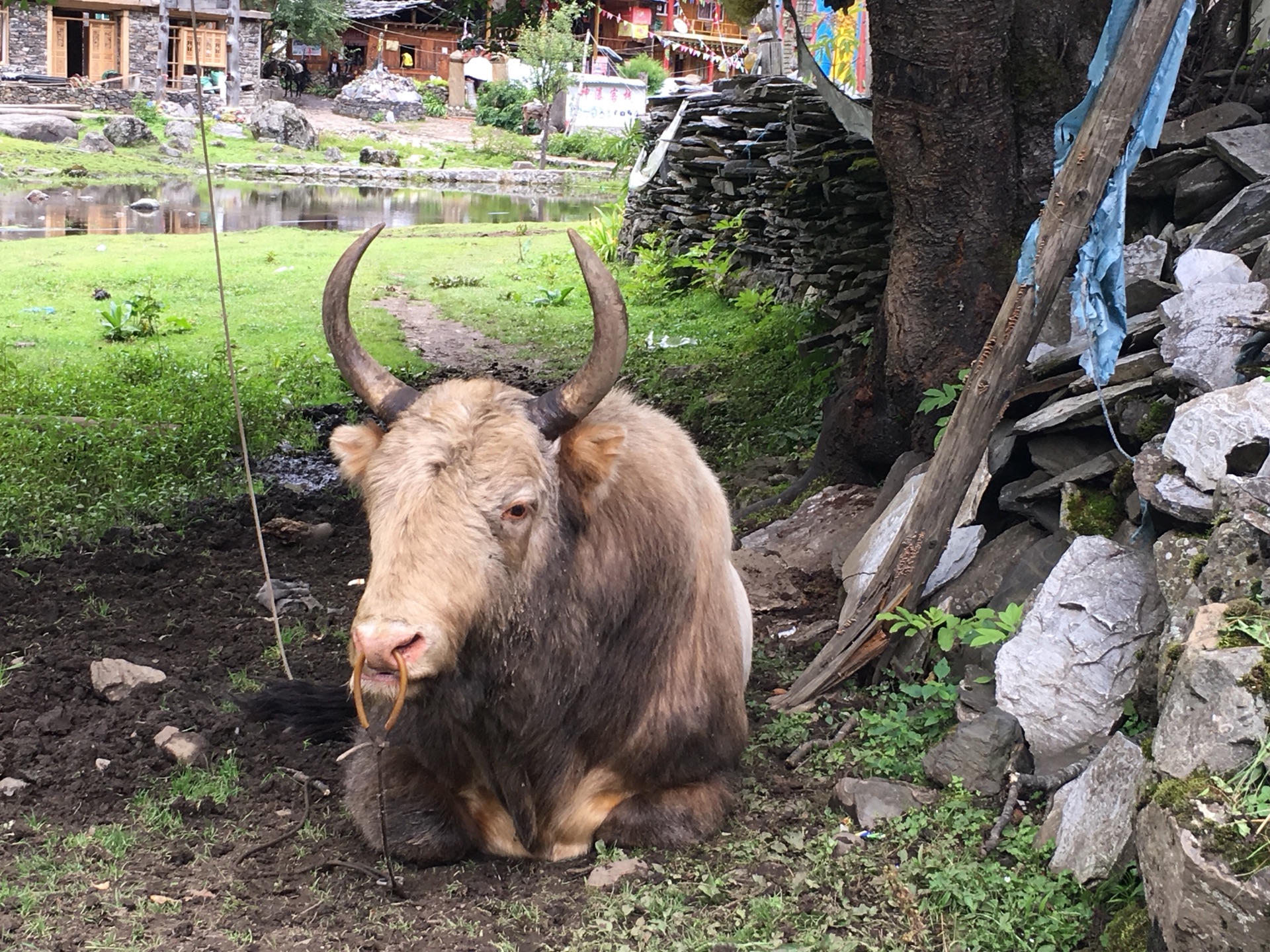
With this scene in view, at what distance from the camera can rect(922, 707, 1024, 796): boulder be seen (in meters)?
3.91

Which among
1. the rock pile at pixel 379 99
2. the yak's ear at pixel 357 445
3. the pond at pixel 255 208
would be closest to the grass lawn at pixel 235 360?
the yak's ear at pixel 357 445

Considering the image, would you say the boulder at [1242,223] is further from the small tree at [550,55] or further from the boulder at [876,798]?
the small tree at [550,55]

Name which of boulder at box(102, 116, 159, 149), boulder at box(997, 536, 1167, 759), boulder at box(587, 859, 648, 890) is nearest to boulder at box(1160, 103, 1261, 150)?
boulder at box(997, 536, 1167, 759)

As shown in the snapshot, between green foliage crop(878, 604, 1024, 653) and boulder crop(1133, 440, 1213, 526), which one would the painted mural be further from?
boulder crop(1133, 440, 1213, 526)

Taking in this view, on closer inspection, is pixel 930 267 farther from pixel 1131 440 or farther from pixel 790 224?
pixel 790 224

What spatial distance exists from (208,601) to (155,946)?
276 centimetres

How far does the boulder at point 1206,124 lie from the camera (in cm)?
549

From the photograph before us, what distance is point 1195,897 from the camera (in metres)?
2.56

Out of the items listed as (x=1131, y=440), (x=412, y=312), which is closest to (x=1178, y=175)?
(x=1131, y=440)

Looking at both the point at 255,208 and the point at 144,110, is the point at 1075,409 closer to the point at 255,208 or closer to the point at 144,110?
the point at 255,208

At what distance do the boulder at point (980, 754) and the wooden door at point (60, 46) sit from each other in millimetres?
46049

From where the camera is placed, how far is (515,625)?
11.8ft

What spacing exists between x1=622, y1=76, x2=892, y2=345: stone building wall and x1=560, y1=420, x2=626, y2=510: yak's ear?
4.56 metres

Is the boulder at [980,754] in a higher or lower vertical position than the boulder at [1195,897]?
lower
